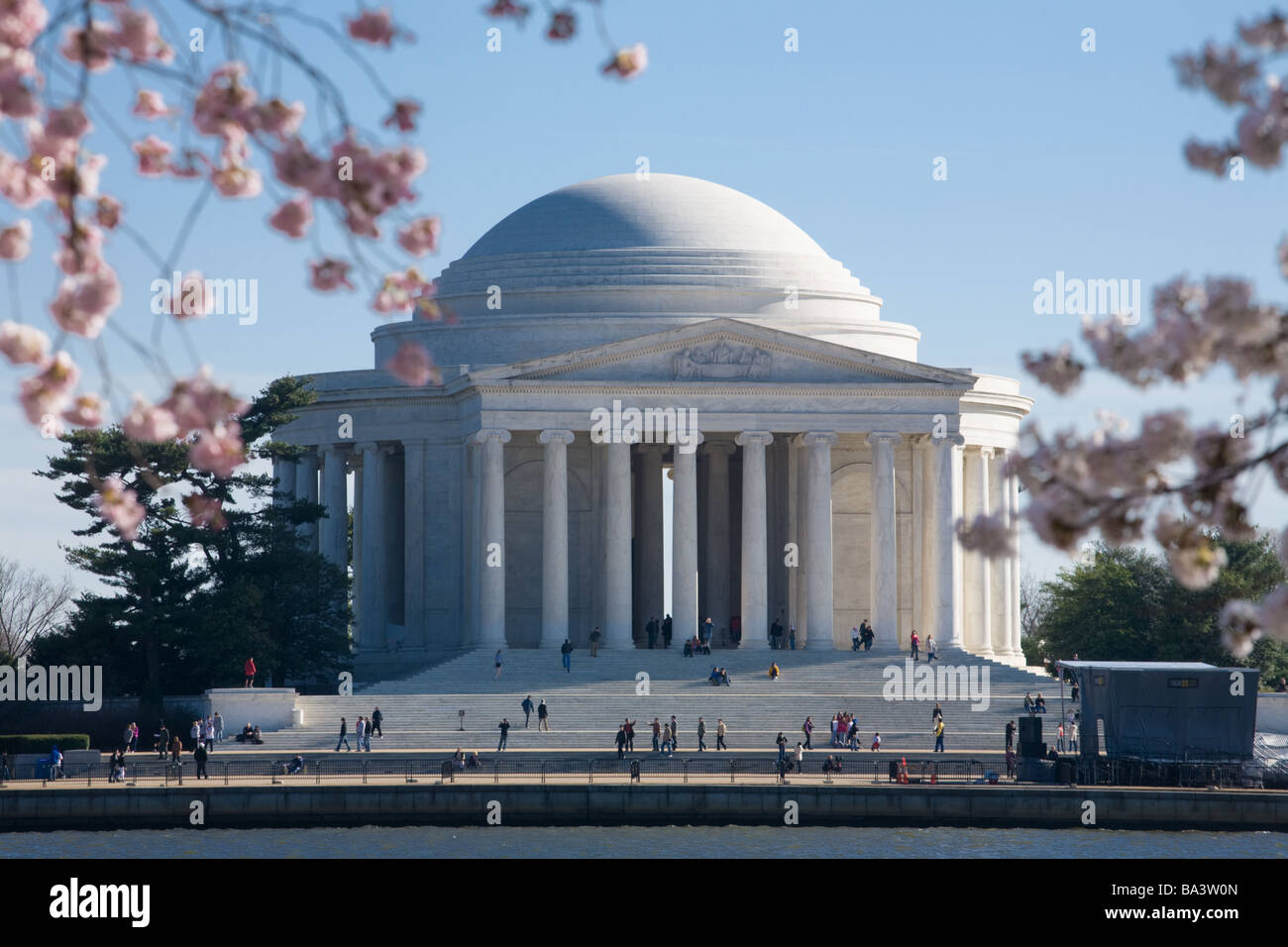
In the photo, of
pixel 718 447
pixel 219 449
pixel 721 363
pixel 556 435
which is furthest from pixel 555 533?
pixel 219 449

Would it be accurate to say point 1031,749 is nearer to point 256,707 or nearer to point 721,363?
point 256,707

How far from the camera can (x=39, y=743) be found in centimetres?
8625

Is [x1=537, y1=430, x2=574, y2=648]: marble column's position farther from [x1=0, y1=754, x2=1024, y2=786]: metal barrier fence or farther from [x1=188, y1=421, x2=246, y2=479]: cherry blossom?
[x1=188, y1=421, x2=246, y2=479]: cherry blossom

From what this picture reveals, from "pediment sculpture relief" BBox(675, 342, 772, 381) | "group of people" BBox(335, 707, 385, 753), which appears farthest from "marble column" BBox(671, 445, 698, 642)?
"group of people" BBox(335, 707, 385, 753)

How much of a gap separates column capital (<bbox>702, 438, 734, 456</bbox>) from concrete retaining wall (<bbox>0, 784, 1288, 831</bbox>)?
1816 inches

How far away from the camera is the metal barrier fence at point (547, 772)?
73938 mm

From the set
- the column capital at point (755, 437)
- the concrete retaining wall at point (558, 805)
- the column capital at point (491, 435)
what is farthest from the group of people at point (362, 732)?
the column capital at point (755, 437)

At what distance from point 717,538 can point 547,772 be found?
42.3 metres

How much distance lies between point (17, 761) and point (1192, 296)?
72.1 metres

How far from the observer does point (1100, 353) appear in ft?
55.9
